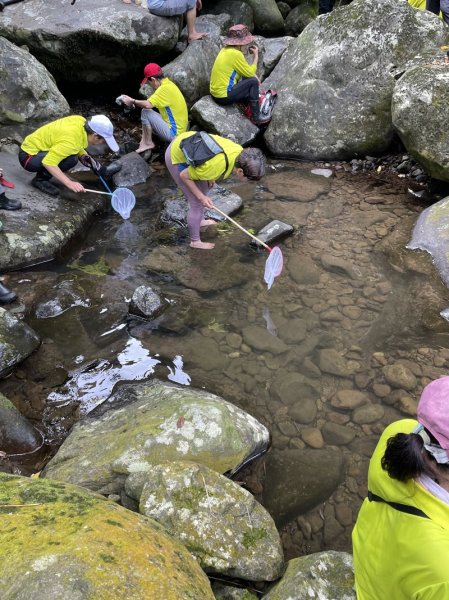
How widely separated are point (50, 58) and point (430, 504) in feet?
28.2

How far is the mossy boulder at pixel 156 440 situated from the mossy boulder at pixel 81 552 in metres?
0.72

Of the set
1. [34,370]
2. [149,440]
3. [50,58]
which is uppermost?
[50,58]

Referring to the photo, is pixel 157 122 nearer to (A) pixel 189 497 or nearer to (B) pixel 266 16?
(B) pixel 266 16

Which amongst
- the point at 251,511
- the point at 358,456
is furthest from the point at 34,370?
the point at 358,456

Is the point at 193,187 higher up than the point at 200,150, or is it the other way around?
the point at 200,150

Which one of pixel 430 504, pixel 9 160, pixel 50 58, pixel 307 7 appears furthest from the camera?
pixel 307 7

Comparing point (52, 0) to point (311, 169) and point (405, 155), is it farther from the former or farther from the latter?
point (405, 155)

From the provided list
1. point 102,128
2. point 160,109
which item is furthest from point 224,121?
point 102,128

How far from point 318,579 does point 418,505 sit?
41.8 inches

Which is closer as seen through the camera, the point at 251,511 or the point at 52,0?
the point at 251,511

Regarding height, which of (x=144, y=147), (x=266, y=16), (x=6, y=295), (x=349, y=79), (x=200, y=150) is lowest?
(x=6, y=295)

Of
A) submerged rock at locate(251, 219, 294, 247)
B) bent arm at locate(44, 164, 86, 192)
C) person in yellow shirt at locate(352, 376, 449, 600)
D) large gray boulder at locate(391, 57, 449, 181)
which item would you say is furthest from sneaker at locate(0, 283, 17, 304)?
large gray boulder at locate(391, 57, 449, 181)

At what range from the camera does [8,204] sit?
5.48 m

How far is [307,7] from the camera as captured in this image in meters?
11.8
